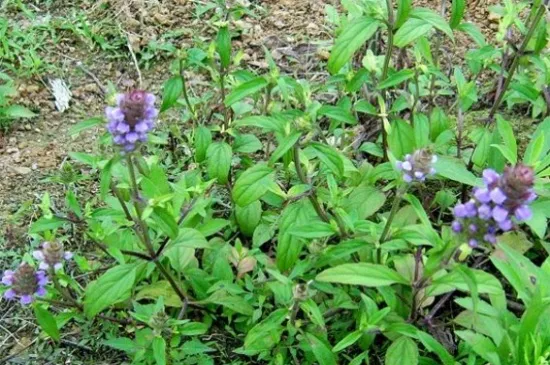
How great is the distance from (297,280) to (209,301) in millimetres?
317

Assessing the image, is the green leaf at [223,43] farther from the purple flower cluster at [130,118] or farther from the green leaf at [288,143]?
the purple flower cluster at [130,118]

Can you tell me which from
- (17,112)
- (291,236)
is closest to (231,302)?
(291,236)

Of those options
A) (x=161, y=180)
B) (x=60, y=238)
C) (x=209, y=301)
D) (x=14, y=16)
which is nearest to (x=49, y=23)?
(x=14, y=16)

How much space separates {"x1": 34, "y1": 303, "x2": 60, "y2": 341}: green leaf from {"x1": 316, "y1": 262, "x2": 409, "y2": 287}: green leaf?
2.89 ft

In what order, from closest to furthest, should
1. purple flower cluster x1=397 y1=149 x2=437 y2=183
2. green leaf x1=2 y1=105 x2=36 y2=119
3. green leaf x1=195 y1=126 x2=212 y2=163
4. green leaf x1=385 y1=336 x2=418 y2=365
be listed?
purple flower cluster x1=397 y1=149 x2=437 y2=183
green leaf x1=385 y1=336 x2=418 y2=365
green leaf x1=195 y1=126 x2=212 y2=163
green leaf x1=2 y1=105 x2=36 y2=119

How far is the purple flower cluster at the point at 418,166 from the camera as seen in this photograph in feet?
6.40

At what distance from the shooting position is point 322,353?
2.40 m

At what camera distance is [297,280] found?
2.60 m

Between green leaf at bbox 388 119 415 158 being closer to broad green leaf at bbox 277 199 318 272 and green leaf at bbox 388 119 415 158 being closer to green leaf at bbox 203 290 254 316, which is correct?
broad green leaf at bbox 277 199 318 272

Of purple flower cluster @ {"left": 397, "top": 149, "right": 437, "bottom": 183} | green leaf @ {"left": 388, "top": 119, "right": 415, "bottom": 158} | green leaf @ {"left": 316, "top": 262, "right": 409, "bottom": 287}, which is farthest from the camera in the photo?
green leaf @ {"left": 388, "top": 119, "right": 415, "bottom": 158}

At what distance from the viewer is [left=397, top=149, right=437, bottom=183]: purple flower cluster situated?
1.95 meters

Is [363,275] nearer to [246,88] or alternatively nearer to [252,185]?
[252,185]

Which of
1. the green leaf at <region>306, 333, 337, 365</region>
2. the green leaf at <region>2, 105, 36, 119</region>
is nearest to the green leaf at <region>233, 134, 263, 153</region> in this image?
the green leaf at <region>306, 333, 337, 365</region>

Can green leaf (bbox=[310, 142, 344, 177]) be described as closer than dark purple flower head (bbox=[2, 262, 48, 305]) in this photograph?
No
